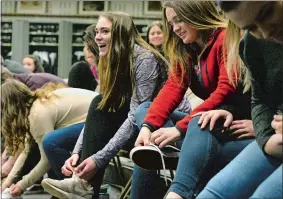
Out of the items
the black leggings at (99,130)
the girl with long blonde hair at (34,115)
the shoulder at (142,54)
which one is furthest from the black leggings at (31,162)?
the shoulder at (142,54)

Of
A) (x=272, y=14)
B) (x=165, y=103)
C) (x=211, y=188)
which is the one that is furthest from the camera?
(x=165, y=103)

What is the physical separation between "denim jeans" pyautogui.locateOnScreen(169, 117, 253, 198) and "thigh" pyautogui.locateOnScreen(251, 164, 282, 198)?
565 millimetres

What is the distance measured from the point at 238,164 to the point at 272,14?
1.61 feet

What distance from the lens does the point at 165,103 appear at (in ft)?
9.86

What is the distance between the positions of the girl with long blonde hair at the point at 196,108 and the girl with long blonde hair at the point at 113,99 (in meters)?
0.33

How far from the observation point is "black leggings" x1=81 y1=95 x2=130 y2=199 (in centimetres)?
356

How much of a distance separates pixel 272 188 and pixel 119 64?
1864mm

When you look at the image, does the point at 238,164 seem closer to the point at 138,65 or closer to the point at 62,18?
the point at 138,65

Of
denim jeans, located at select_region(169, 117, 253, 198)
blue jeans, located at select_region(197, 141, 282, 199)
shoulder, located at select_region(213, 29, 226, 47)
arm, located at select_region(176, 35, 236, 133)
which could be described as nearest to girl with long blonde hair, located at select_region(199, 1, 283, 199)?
blue jeans, located at select_region(197, 141, 282, 199)

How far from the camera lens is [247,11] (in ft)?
6.21

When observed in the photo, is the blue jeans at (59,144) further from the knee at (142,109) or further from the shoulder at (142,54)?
the knee at (142,109)

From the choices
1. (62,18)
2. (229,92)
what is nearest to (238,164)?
(229,92)

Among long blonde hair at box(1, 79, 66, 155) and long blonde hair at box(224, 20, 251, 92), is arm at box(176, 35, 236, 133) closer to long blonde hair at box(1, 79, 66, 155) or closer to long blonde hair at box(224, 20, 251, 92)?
long blonde hair at box(224, 20, 251, 92)

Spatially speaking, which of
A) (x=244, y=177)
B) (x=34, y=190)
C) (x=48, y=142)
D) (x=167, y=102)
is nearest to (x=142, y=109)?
(x=167, y=102)
